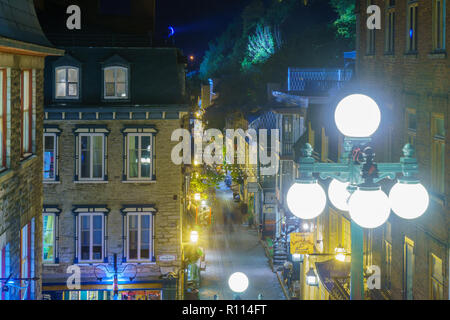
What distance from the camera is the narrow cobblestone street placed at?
103 feet

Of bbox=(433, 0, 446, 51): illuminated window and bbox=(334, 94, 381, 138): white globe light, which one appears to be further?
bbox=(433, 0, 446, 51): illuminated window

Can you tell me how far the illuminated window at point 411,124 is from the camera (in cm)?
1378

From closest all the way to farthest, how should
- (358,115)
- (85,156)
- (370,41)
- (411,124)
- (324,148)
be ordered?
(358,115) → (411,124) → (370,41) → (85,156) → (324,148)

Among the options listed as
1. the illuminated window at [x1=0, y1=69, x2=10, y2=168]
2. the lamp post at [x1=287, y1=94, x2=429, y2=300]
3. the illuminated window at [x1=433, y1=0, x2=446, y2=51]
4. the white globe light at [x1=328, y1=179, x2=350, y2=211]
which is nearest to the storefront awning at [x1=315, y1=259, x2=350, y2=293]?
the illuminated window at [x1=433, y1=0, x2=446, y2=51]

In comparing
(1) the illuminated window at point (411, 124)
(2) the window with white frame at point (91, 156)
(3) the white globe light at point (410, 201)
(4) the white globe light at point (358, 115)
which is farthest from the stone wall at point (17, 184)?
(2) the window with white frame at point (91, 156)

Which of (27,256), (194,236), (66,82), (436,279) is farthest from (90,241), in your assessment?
(436,279)

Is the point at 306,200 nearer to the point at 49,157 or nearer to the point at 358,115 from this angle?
the point at 358,115

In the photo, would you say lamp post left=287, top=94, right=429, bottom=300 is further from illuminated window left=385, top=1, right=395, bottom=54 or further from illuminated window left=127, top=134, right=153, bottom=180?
illuminated window left=127, top=134, right=153, bottom=180

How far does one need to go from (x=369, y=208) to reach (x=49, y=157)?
2096 centimetres

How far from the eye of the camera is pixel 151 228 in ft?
80.9

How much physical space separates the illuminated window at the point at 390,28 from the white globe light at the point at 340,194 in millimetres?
9883

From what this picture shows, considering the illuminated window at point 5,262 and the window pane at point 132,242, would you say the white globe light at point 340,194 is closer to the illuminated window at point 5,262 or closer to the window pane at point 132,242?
the illuminated window at point 5,262

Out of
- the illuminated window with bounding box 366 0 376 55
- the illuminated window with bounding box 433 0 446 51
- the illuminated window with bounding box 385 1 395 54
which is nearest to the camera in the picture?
the illuminated window with bounding box 433 0 446 51

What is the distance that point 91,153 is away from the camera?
2439 centimetres
